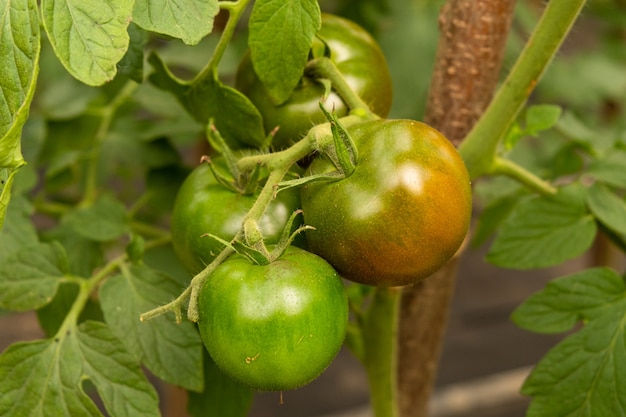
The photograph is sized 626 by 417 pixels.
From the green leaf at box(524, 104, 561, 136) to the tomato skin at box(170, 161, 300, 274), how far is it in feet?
0.93

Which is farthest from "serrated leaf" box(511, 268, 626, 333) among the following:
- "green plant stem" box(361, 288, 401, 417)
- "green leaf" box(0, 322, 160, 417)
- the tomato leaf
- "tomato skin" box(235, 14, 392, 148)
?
"green leaf" box(0, 322, 160, 417)

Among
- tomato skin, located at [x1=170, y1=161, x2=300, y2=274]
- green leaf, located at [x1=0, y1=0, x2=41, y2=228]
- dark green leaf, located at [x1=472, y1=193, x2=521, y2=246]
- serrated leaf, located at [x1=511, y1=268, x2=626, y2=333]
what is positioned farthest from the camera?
dark green leaf, located at [x1=472, y1=193, x2=521, y2=246]

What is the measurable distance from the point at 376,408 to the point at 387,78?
31cm

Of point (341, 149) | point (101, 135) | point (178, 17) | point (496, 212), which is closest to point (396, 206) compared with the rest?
point (341, 149)

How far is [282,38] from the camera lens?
0.49m

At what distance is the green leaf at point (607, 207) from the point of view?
652 mm

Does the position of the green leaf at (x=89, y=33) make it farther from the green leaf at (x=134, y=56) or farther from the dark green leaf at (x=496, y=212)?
the dark green leaf at (x=496, y=212)

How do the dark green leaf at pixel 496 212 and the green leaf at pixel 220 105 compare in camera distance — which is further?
the dark green leaf at pixel 496 212

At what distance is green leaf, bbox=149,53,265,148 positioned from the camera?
529 mm

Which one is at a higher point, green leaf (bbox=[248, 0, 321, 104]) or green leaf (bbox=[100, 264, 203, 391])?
green leaf (bbox=[248, 0, 321, 104])

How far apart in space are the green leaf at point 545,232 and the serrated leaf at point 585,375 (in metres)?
0.07

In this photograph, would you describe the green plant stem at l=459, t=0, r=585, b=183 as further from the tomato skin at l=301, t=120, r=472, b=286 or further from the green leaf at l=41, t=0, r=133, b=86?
the green leaf at l=41, t=0, r=133, b=86

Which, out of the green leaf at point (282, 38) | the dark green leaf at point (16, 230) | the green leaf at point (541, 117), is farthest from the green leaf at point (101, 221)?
the green leaf at point (541, 117)

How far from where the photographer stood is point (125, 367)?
1.84 feet
